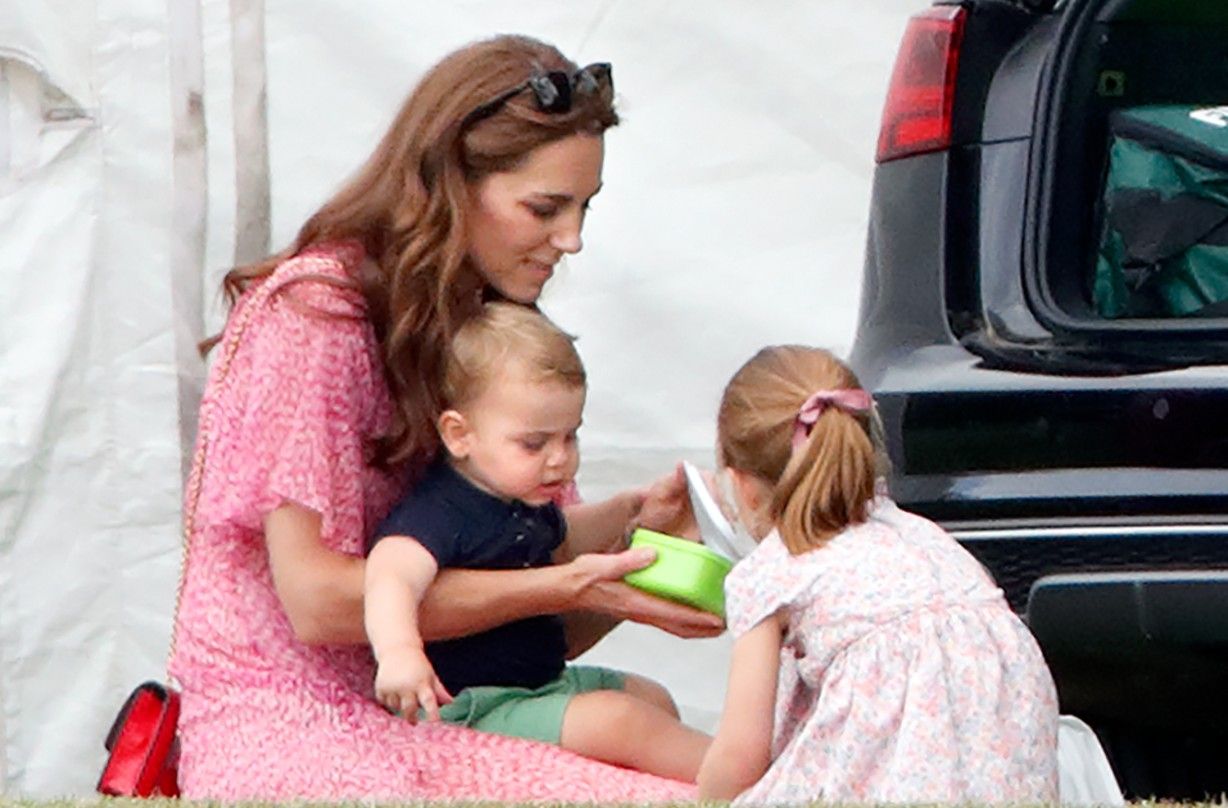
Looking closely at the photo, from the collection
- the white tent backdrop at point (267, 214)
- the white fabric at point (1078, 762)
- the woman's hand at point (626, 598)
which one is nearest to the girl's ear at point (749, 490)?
the woman's hand at point (626, 598)

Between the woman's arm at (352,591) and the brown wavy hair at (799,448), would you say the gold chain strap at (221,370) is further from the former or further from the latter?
the brown wavy hair at (799,448)

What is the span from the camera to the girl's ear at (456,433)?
2.97 m

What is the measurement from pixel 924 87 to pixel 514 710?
106 centimetres

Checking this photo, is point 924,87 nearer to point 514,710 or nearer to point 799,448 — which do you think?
point 799,448

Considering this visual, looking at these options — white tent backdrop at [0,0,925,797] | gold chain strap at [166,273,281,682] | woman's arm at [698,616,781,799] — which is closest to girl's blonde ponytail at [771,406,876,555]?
woman's arm at [698,616,781,799]

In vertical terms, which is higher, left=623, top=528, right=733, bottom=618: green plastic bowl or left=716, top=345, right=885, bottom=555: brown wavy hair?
left=716, top=345, right=885, bottom=555: brown wavy hair

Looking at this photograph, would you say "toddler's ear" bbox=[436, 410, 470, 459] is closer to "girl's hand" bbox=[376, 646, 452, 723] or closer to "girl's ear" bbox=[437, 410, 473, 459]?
"girl's ear" bbox=[437, 410, 473, 459]

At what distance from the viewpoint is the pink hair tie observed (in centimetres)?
283

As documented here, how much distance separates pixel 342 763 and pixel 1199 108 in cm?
144

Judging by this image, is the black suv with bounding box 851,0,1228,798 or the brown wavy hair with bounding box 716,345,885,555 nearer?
the brown wavy hair with bounding box 716,345,885,555

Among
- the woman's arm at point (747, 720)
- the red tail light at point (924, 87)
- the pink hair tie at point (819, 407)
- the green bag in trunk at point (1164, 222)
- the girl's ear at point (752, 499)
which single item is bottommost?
the woman's arm at point (747, 720)

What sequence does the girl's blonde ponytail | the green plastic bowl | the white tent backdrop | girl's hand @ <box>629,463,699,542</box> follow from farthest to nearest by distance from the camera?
the white tent backdrop < girl's hand @ <box>629,463,699,542</box> < the green plastic bowl < the girl's blonde ponytail

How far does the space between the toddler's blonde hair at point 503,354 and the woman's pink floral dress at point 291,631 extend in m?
0.09

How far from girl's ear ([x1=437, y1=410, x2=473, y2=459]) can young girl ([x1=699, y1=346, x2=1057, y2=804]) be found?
339mm
